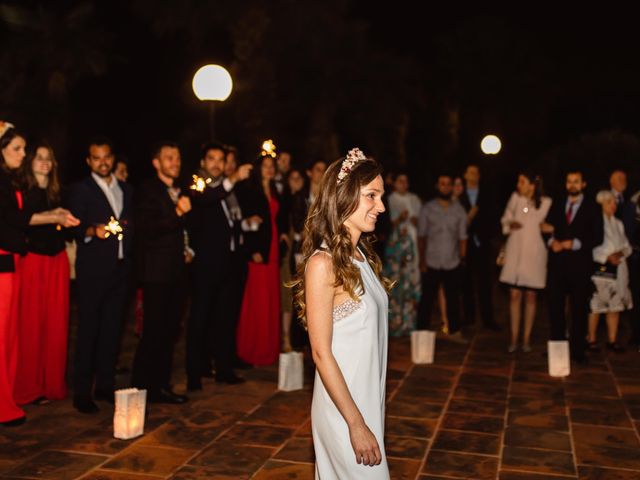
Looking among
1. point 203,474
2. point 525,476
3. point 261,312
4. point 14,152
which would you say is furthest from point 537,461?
point 14,152

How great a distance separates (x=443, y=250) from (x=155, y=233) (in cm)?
409

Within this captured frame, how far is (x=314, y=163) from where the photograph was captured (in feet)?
28.7

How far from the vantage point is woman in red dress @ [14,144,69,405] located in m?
6.14

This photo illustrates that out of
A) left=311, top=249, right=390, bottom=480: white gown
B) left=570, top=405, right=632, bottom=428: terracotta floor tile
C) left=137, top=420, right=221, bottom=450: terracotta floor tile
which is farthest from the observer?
left=570, top=405, right=632, bottom=428: terracotta floor tile

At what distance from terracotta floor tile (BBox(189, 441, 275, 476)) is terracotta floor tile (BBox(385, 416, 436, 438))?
1.00m

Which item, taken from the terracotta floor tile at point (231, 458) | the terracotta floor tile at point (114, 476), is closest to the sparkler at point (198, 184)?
the terracotta floor tile at point (231, 458)

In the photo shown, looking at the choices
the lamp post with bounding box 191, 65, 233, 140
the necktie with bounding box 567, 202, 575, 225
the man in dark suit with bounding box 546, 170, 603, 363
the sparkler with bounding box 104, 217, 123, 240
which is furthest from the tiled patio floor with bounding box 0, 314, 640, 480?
the lamp post with bounding box 191, 65, 233, 140

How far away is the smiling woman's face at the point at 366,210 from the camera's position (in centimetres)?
305

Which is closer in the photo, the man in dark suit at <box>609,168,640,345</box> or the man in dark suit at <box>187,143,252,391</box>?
the man in dark suit at <box>187,143,252,391</box>

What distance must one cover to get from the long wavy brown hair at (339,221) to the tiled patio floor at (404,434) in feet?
7.53

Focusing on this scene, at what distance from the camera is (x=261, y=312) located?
8.11 meters

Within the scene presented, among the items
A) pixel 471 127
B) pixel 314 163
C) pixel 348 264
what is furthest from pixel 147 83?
pixel 348 264

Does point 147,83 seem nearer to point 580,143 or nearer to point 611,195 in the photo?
point 580,143

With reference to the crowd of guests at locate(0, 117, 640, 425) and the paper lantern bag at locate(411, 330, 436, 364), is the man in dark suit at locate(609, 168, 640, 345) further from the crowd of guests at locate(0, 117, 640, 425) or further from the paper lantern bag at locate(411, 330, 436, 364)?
the paper lantern bag at locate(411, 330, 436, 364)
